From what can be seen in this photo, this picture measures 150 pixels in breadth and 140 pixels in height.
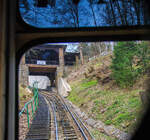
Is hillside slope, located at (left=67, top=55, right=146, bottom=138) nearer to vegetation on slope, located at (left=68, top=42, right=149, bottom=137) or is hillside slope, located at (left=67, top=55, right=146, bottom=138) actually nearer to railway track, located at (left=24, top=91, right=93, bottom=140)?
vegetation on slope, located at (left=68, top=42, right=149, bottom=137)

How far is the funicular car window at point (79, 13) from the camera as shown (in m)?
2.36

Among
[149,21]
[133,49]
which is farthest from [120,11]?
[133,49]

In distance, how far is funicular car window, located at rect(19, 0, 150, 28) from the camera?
2.36m

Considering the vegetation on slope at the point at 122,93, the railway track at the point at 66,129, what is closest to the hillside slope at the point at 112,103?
the vegetation on slope at the point at 122,93

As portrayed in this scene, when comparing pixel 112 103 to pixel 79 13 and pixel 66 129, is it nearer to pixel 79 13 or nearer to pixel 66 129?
pixel 66 129

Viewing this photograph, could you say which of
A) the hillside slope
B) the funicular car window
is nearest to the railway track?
the hillside slope

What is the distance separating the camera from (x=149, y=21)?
1.93 metres

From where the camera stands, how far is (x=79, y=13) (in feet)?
7.98

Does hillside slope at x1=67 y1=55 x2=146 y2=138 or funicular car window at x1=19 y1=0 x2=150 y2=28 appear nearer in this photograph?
funicular car window at x1=19 y1=0 x2=150 y2=28

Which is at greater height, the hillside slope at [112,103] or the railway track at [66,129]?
the hillside slope at [112,103]

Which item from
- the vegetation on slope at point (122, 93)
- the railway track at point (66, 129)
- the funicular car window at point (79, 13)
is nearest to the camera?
the funicular car window at point (79, 13)

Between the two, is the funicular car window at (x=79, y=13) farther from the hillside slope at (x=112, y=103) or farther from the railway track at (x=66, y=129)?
the railway track at (x=66, y=129)

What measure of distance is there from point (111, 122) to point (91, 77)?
32.2ft

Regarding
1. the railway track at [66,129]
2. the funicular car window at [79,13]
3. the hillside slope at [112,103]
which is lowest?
the railway track at [66,129]
